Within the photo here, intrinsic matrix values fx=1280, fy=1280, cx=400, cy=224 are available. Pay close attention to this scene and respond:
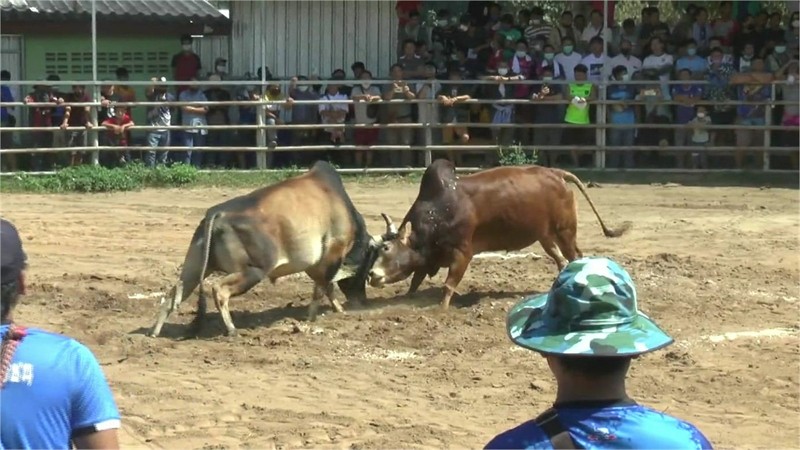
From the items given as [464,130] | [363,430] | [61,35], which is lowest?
[363,430]

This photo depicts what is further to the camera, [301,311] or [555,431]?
[301,311]

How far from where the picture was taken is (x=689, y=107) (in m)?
18.5

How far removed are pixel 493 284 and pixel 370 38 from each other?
34.0 feet

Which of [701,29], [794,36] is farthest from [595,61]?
[794,36]

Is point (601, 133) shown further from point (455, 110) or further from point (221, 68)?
point (221, 68)

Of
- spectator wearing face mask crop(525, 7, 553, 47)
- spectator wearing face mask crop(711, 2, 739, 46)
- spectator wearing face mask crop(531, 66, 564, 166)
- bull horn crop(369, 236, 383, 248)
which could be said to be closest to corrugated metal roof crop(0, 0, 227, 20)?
spectator wearing face mask crop(525, 7, 553, 47)

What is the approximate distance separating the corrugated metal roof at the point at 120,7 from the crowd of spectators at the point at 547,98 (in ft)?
4.16

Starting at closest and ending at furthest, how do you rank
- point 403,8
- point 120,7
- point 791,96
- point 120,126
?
point 120,126, point 791,96, point 120,7, point 403,8

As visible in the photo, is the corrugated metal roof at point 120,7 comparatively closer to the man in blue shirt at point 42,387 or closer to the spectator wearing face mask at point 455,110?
the spectator wearing face mask at point 455,110

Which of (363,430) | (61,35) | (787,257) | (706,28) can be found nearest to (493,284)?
(787,257)

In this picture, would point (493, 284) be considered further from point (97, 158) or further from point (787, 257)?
point (97, 158)

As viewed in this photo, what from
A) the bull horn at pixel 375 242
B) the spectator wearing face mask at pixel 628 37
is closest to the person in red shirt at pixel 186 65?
the spectator wearing face mask at pixel 628 37

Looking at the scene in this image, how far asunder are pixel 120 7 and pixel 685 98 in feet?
29.1

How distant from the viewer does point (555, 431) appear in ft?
9.11
